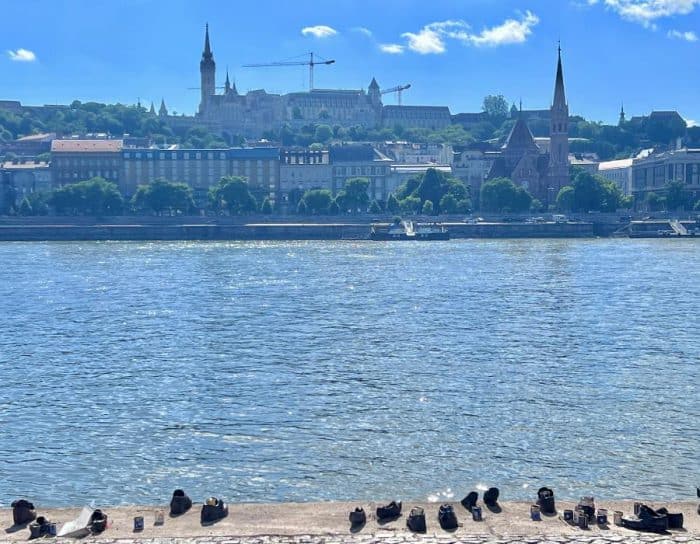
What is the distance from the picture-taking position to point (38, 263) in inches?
2972

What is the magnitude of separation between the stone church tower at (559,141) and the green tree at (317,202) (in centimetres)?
2570

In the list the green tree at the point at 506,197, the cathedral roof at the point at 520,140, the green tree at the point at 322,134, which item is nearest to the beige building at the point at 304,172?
the cathedral roof at the point at 520,140

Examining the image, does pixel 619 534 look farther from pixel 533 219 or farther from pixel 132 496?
pixel 533 219

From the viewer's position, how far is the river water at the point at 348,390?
21062mm

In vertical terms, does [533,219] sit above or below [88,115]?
below

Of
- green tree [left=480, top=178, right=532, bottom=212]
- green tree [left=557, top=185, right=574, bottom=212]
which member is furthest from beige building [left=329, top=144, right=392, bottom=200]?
green tree [left=557, top=185, right=574, bottom=212]

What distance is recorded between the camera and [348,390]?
28141 mm

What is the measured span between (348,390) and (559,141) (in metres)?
109

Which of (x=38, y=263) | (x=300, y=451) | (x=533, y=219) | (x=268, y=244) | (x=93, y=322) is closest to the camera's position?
(x=300, y=451)

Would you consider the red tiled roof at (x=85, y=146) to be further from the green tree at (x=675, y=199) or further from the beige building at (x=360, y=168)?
the green tree at (x=675, y=199)

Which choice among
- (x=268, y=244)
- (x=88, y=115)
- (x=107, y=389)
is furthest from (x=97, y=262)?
(x=88, y=115)

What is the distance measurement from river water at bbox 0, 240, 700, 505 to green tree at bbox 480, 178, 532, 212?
6327cm

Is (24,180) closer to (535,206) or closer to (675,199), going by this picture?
→ (535,206)

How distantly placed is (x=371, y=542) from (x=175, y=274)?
49.0 metres
